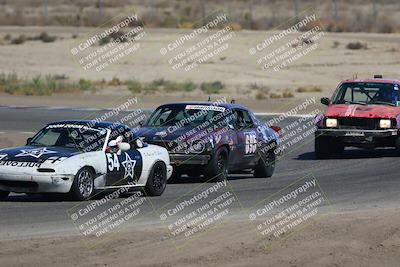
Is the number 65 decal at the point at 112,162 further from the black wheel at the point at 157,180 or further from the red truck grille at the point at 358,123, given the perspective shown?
the red truck grille at the point at 358,123

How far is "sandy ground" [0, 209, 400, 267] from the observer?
40.8ft

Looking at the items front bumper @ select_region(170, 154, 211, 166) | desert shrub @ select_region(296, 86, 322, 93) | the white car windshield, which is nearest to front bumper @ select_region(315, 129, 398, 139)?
front bumper @ select_region(170, 154, 211, 166)

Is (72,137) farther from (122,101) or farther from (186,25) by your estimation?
(186,25)

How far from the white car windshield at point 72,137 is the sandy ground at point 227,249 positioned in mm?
3591

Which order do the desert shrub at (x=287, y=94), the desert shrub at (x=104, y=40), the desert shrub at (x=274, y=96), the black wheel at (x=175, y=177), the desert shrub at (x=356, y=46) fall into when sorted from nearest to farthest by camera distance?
the black wheel at (x=175, y=177)
the desert shrub at (x=274, y=96)
the desert shrub at (x=287, y=94)
the desert shrub at (x=356, y=46)
the desert shrub at (x=104, y=40)

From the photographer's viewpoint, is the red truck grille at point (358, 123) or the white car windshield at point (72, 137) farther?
the red truck grille at point (358, 123)

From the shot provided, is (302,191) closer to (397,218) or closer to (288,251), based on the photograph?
(397,218)

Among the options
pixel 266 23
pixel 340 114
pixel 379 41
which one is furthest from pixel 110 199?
pixel 266 23

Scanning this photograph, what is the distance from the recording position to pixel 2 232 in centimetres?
1430

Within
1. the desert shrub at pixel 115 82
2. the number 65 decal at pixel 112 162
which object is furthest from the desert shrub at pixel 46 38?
the number 65 decal at pixel 112 162

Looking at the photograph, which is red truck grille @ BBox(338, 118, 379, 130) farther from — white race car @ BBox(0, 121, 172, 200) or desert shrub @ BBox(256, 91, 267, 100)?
desert shrub @ BBox(256, 91, 267, 100)

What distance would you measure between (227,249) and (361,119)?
12.2 meters

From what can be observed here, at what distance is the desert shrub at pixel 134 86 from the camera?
4588 centimetres

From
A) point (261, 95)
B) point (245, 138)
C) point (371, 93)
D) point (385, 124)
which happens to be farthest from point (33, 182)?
point (261, 95)
